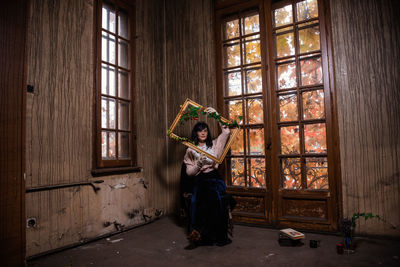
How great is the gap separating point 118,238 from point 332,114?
285 centimetres

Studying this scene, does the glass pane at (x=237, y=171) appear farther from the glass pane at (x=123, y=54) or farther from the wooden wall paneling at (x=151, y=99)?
the glass pane at (x=123, y=54)

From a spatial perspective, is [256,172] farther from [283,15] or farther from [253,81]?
[283,15]

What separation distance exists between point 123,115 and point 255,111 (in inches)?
69.2

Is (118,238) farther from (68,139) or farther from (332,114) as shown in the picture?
(332,114)

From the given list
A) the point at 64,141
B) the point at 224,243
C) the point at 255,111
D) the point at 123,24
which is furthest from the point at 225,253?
the point at 123,24

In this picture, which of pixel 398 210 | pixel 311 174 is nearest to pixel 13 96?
pixel 311 174

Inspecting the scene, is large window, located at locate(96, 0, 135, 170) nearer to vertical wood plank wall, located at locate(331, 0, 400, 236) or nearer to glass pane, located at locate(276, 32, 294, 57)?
glass pane, located at locate(276, 32, 294, 57)

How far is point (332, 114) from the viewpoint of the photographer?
3064 millimetres

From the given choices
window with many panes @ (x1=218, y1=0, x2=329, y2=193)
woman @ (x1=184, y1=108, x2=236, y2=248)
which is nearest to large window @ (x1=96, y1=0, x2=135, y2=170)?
woman @ (x1=184, y1=108, x2=236, y2=248)

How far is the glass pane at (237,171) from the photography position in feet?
11.7

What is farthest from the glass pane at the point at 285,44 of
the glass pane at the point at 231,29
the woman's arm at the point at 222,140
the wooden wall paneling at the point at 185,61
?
the woman's arm at the point at 222,140

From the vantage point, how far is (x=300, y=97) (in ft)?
10.7

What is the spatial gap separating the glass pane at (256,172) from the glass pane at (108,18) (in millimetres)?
2508

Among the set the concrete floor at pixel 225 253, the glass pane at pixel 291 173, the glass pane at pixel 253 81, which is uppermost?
the glass pane at pixel 253 81
